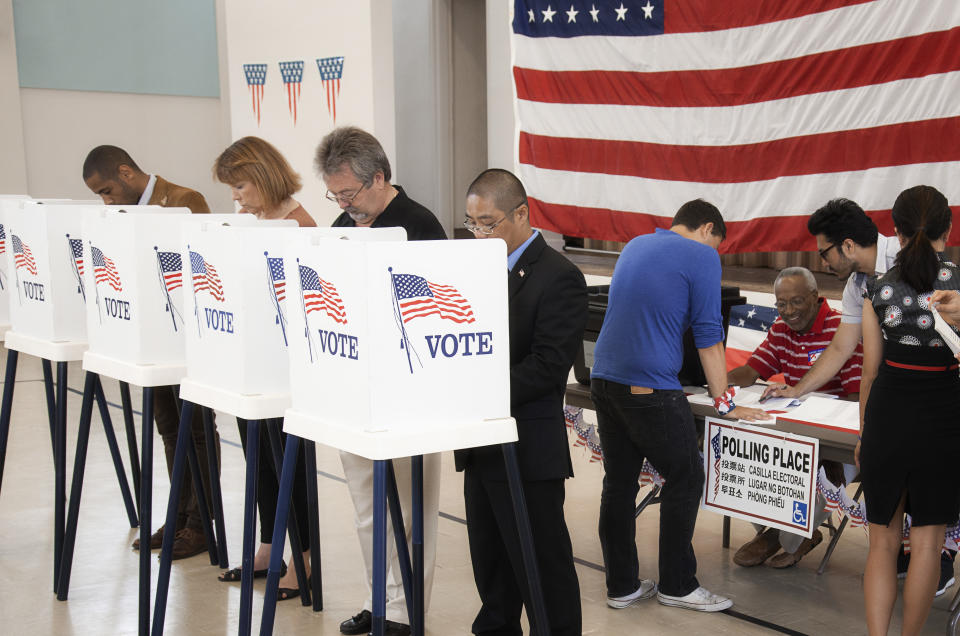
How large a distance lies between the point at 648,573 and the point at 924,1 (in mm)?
3343

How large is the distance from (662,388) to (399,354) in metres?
1.36

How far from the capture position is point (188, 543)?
4.06 meters

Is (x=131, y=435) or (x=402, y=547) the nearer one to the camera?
(x=402, y=547)

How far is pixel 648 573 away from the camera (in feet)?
12.5

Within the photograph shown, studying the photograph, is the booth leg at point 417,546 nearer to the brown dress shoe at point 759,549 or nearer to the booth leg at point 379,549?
the booth leg at point 379,549

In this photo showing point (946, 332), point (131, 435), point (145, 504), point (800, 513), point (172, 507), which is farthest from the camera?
point (131, 435)

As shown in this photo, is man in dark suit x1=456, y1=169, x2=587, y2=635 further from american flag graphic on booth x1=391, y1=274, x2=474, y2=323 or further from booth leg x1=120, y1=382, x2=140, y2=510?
booth leg x1=120, y1=382, x2=140, y2=510

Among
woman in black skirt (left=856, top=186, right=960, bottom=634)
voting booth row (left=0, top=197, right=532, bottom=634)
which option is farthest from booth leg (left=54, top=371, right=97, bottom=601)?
woman in black skirt (left=856, top=186, right=960, bottom=634)

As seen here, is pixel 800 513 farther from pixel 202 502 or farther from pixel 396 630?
pixel 202 502

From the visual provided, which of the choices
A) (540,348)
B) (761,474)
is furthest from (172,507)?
(761,474)

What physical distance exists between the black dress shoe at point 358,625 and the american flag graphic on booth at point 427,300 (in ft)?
4.71

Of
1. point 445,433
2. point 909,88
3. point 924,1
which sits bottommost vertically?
point 445,433

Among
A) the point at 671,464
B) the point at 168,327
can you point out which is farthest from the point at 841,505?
the point at 168,327

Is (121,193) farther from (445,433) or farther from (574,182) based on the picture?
(574,182)
